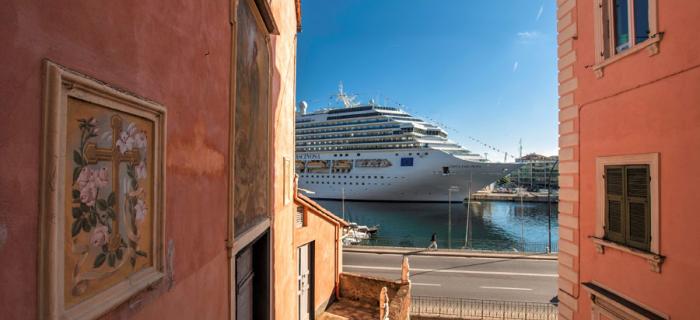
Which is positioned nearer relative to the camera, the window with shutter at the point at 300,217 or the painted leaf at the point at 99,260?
the painted leaf at the point at 99,260

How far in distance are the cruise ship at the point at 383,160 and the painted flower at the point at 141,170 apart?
4189 centimetres

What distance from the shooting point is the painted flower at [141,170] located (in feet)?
5.85

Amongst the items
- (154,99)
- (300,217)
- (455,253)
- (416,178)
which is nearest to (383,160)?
Answer: (416,178)

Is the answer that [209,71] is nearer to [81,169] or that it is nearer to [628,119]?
[81,169]

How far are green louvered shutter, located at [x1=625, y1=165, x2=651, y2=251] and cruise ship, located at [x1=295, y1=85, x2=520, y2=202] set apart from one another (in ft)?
123

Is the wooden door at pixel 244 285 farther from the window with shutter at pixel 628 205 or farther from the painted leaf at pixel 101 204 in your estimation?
the window with shutter at pixel 628 205

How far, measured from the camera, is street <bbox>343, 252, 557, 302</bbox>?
51.9 feet

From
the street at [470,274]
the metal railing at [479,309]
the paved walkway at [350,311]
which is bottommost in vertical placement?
the street at [470,274]

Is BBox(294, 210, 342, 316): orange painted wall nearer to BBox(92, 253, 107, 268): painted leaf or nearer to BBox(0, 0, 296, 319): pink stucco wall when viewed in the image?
BBox(0, 0, 296, 319): pink stucco wall

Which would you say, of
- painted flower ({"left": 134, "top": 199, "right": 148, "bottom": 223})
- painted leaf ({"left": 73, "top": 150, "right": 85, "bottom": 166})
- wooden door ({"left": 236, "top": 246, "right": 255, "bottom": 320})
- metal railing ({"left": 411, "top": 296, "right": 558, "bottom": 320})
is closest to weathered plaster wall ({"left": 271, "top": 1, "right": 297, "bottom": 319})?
wooden door ({"left": 236, "top": 246, "right": 255, "bottom": 320})

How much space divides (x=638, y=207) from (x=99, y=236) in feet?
20.4

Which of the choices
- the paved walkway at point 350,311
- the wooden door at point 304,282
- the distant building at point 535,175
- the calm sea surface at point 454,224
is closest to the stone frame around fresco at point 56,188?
the wooden door at point 304,282

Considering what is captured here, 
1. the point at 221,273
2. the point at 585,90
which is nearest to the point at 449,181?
the point at 585,90

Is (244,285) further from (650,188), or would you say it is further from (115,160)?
(650,188)
